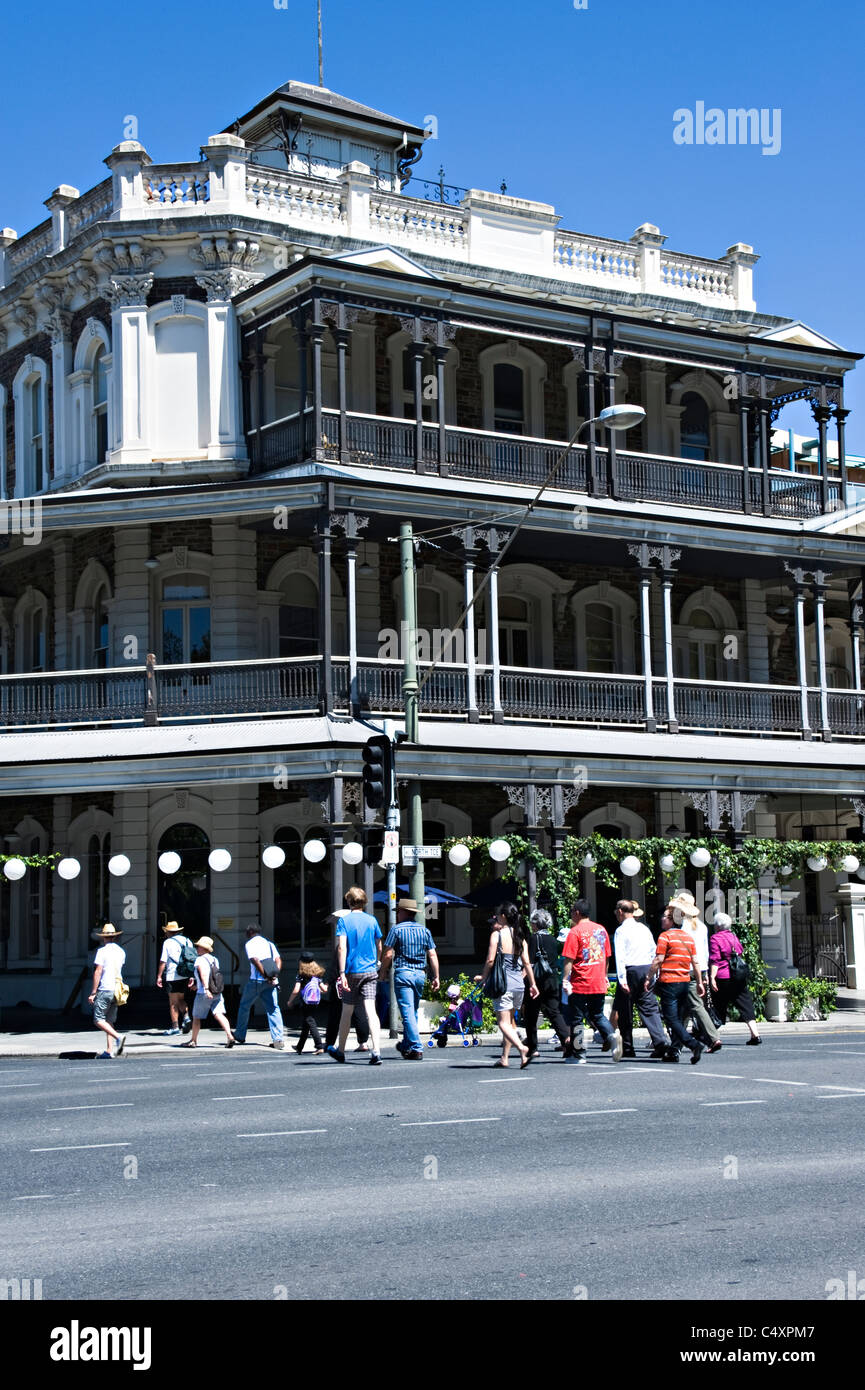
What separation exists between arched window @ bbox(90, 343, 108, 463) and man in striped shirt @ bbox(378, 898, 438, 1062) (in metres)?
15.3

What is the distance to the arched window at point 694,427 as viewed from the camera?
3366 cm

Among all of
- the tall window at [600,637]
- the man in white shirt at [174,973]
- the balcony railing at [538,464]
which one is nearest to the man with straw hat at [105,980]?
the man in white shirt at [174,973]

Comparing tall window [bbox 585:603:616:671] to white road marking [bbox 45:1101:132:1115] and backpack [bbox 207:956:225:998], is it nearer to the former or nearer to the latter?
backpack [bbox 207:956:225:998]

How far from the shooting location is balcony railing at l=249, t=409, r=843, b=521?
28047mm

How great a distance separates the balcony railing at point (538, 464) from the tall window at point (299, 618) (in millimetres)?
2194

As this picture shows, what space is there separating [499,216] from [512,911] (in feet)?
60.1

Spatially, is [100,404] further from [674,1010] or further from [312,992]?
[674,1010]

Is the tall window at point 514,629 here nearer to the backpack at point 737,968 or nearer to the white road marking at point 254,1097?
the backpack at point 737,968

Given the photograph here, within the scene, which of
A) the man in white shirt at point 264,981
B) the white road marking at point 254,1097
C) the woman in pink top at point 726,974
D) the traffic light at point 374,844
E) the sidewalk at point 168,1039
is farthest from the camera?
the man in white shirt at point 264,981

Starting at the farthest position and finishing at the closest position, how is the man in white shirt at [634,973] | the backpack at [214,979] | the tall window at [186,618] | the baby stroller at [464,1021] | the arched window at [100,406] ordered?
the arched window at [100,406] → the tall window at [186,618] → the baby stroller at [464,1021] → the backpack at [214,979] → the man in white shirt at [634,973]

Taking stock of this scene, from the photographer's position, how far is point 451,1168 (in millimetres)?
10305

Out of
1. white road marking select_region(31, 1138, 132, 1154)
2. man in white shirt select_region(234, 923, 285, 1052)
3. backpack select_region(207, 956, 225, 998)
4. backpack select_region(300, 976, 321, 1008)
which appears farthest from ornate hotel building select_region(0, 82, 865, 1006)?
white road marking select_region(31, 1138, 132, 1154)

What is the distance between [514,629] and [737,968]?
12.7 metres

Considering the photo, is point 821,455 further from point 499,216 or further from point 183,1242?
point 183,1242
